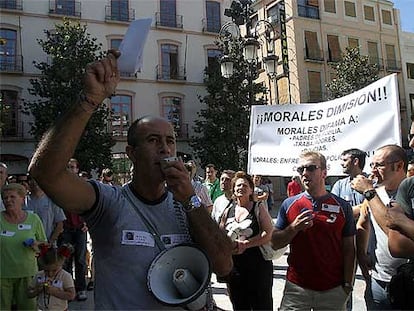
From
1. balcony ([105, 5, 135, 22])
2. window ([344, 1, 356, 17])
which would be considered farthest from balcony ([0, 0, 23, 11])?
window ([344, 1, 356, 17])

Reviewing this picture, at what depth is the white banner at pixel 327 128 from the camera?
4863 mm

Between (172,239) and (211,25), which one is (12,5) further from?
(172,239)

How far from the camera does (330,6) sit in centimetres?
3294

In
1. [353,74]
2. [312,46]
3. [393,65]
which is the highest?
[312,46]

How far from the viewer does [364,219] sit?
12.4 ft

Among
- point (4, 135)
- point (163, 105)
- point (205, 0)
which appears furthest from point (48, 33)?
point (205, 0)

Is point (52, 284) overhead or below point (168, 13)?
below

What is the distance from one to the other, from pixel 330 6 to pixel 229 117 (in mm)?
14173

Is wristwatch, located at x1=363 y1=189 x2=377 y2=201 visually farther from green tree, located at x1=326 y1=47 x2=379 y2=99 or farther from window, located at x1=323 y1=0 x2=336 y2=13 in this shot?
window, located at x1=323 y1=0 x2=336 y2=13

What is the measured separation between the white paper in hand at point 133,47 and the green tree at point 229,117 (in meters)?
23.1

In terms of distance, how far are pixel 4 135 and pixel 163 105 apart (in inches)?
384

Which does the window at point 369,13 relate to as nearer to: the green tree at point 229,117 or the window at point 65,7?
A: the green tree at point 229,117

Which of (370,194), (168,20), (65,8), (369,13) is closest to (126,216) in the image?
(370,194)

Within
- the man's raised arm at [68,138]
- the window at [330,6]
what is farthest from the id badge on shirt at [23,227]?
the window at [330,6]
